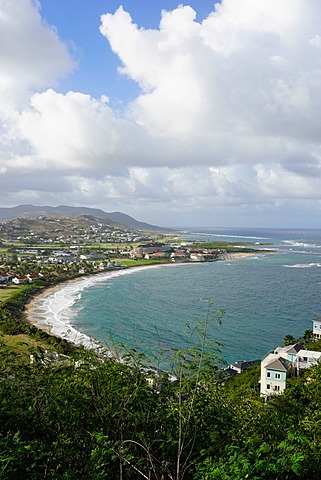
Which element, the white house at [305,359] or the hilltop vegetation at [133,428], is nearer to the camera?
the hilltop vegetation at [133,428]

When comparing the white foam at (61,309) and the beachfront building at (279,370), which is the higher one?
the beachfront building at (279,370)

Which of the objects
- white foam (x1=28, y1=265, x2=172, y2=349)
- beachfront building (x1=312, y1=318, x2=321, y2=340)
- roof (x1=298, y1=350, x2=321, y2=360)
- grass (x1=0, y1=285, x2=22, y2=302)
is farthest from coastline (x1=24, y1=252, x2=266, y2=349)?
beachfront building (x1=312, y1=318, x2=321, y2=340)

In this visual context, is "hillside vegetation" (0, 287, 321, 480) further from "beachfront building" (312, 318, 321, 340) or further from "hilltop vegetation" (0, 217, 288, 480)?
"beachfront building" (312, 318, 321, 340)

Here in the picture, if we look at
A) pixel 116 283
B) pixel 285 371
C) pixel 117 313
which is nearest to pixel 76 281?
pixel 116 283

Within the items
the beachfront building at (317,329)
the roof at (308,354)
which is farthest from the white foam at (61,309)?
the beachfront building at (317,329)

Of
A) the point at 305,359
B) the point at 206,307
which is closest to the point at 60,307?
the point at 206,307

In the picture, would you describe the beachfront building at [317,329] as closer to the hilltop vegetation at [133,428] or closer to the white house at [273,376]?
the white house at [273,376]

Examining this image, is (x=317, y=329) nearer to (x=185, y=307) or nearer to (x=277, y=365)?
Result: (x=277, y=365)
